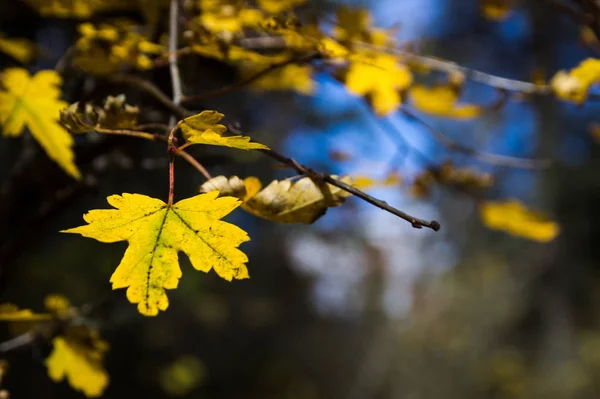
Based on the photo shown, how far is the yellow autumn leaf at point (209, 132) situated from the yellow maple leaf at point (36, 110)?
20 cm

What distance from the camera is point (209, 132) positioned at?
28 centimetres

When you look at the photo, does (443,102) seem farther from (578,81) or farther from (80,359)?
(80,359)

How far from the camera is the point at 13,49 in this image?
60cm

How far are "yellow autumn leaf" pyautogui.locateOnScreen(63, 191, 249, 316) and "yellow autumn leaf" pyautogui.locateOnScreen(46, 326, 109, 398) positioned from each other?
0.25 m

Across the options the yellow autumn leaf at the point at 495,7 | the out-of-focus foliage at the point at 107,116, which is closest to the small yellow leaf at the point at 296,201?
the out-of-focus foliage at the point at 107,116

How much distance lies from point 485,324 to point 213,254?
193 inches

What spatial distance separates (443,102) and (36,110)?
0.44 m

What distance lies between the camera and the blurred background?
2174 millimetres

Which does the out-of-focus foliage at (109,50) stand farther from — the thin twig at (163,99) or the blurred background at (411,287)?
the blurred background at (411,287)

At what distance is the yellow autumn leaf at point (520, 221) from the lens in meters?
0.60

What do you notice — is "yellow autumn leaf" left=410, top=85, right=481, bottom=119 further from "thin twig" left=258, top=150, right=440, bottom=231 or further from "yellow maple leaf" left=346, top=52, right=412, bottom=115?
"thin twig" left=258, top=150, right=440, bottom=231

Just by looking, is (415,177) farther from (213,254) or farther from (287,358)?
(287,358)

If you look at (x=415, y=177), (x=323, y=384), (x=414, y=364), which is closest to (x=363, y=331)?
(x=414, y=364)

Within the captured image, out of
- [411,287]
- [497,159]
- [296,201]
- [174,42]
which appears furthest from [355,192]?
[411,287]
